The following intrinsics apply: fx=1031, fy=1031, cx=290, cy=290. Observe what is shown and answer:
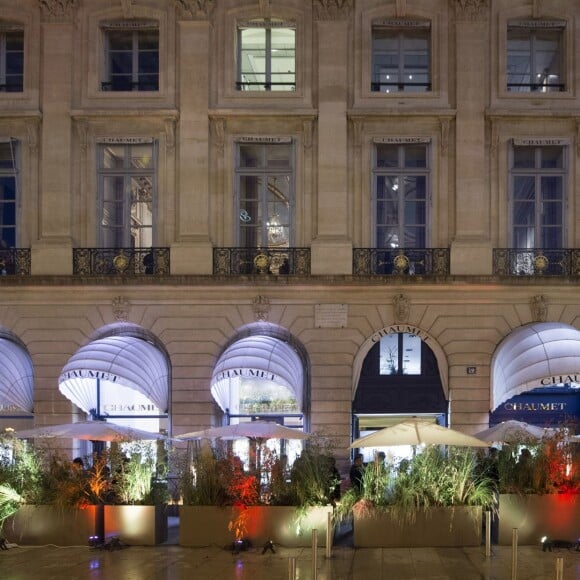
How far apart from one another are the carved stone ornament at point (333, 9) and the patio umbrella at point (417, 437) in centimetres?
1254

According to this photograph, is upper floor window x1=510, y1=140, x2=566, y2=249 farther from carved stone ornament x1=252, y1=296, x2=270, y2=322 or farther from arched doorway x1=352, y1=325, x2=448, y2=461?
carved stone ornament x1=252, y1=296, x2=270, y2=322

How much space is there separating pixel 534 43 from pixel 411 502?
1467 centimetres

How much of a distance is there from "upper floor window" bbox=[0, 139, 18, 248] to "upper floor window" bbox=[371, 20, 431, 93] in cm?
943

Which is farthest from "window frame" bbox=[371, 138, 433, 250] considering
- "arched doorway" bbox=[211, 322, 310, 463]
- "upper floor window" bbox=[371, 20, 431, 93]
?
"arched doorway" bbox=[211, 322, 310, 463]

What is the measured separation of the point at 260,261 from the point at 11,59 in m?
8.60

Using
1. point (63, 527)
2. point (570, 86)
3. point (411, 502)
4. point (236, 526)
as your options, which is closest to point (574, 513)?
point (411, 502)

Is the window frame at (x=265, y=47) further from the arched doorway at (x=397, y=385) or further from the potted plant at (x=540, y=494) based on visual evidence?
the potted plant at (x=540, y=494)

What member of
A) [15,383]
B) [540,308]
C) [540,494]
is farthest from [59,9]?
[540,494]

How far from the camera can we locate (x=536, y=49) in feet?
87.7

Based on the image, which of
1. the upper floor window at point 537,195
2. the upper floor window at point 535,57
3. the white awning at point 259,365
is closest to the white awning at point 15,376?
the white awning at point 259,365

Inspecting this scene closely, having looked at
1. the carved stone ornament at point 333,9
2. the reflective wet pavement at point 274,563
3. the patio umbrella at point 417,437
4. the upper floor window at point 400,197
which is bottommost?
the reflective wet pavement at point 274,563

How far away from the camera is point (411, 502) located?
16750 millimetres

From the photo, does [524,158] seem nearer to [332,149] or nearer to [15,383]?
[332,149]

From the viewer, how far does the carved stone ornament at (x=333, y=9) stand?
26156 mm
